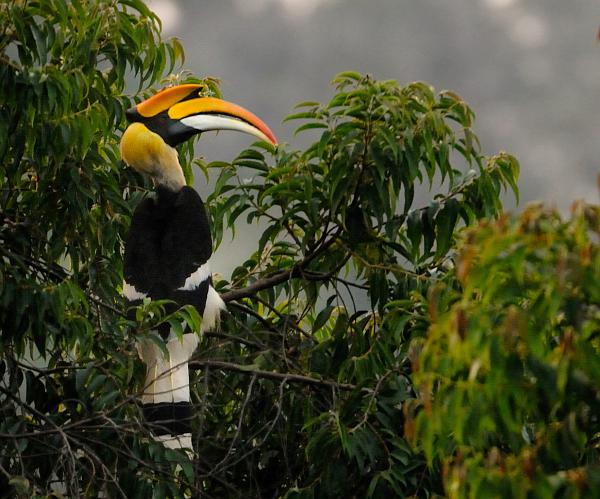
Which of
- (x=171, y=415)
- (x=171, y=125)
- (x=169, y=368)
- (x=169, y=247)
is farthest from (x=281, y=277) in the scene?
(x=171, y=125)

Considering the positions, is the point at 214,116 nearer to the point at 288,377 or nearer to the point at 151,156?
the point at 151,156

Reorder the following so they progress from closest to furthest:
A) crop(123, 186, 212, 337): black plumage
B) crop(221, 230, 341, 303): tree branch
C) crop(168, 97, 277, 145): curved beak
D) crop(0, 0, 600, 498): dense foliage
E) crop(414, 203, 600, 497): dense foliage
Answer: crop(414, 203, 600, 497): dense foliage → crop(0, 0, 600, 498): dense foliage → crop(221, 230, 341, 303): tree branch → crop(123, 186, 212, 337): black plumage → crop(168, 97, 277, 145): curved beak

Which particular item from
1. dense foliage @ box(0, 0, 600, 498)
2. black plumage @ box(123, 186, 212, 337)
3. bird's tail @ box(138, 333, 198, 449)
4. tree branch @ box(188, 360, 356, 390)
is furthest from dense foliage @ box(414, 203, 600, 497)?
black plumage @ box(123, 186, 212, 337)

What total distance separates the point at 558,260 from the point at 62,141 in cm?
254

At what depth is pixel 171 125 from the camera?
17.5 feet

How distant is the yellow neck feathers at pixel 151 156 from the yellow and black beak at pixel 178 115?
83mm

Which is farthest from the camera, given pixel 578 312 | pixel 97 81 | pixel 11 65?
pixel 97 81

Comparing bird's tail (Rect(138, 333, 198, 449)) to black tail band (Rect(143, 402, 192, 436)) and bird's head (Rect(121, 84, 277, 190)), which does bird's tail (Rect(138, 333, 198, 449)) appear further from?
bird's head (Rect(121, 84, 277, 190))

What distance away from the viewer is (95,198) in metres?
4.95

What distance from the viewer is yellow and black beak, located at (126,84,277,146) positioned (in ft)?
17.4

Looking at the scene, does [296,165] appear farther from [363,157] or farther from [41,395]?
[41,395]

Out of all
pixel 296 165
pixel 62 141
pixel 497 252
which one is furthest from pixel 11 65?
pixel 497 252

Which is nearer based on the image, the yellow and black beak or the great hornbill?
the great hornbill

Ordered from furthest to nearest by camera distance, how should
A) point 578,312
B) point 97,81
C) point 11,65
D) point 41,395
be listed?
point 97,81, point 41,395, point 11,65, point 578,312
